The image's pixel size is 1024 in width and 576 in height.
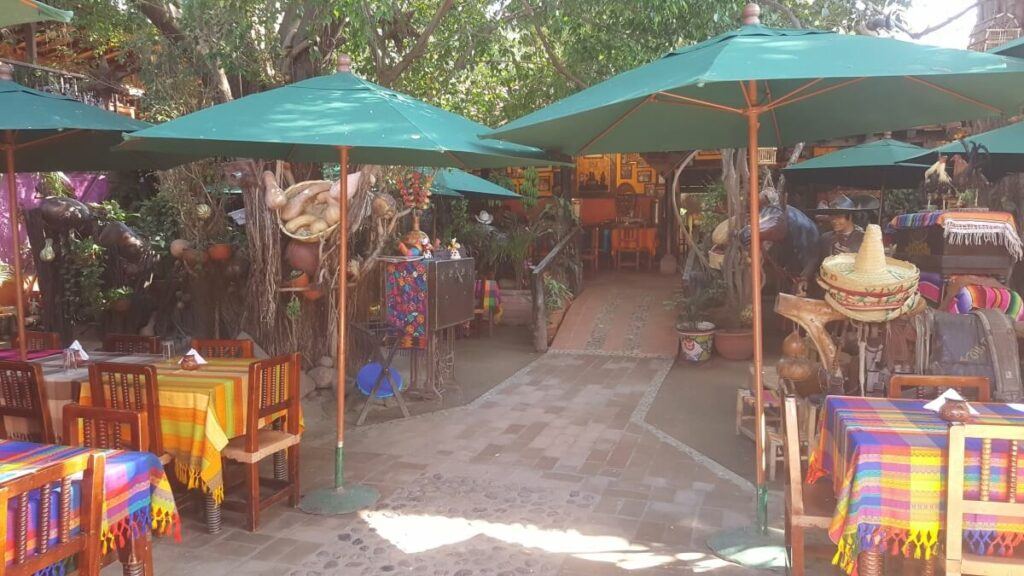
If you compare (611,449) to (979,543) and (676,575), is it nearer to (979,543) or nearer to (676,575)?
(676,575)

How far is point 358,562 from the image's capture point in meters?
3.29

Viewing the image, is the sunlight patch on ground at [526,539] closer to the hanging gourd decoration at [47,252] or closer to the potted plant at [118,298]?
the potted plant at [118,298]

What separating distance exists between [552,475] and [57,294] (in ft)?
20.3

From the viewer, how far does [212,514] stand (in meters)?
3.59

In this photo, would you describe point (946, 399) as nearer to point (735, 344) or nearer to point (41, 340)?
point (735, 344)

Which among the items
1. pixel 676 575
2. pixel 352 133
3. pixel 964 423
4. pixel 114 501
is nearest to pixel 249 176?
pixel 352 133

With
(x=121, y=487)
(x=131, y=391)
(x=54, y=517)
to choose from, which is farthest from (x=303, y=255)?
(x=54, y=517)

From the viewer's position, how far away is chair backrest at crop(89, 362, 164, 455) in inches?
131

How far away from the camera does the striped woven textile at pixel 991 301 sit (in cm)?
459

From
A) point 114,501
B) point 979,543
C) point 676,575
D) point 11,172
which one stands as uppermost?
point 11,172

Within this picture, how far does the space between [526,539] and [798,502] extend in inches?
56.1

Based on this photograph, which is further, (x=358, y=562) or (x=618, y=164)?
(x=618, y=164)

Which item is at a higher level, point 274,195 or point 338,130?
point 338,130

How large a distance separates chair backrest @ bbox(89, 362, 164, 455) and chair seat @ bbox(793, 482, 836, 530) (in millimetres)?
2967
